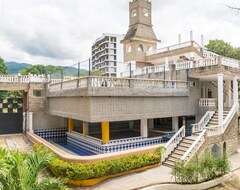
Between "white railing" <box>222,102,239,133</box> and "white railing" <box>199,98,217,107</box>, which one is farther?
"white railing" <box>199,98,217,107</box>

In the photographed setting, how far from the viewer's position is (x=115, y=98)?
12.3 m

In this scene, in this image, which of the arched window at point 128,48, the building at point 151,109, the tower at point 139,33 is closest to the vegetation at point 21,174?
the building at point 151,109

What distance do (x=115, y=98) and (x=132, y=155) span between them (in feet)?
10.5

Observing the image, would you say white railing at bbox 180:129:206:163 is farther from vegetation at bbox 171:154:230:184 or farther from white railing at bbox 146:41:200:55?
white railing at bbox 146:41:200:55

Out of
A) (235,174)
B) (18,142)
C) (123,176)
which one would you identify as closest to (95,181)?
(123,176)

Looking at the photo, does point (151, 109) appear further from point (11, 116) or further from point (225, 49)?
point (225, 49)

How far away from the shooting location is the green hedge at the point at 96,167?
958 centimetres

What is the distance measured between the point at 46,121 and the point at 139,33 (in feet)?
44.6

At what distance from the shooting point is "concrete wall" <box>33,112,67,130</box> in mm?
19750

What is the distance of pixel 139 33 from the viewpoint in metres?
24.6

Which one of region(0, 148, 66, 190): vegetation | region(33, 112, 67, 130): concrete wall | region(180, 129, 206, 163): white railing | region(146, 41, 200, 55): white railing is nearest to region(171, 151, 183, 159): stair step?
region(180, 129, 206, 163): white railing

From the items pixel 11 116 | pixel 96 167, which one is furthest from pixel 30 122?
pixel 96 167

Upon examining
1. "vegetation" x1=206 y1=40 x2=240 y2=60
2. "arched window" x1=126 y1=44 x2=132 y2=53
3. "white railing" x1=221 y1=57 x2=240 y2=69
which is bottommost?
"white railing" x1=221 y1=57 x2=240 y2=69

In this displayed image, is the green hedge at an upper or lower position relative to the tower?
lower
